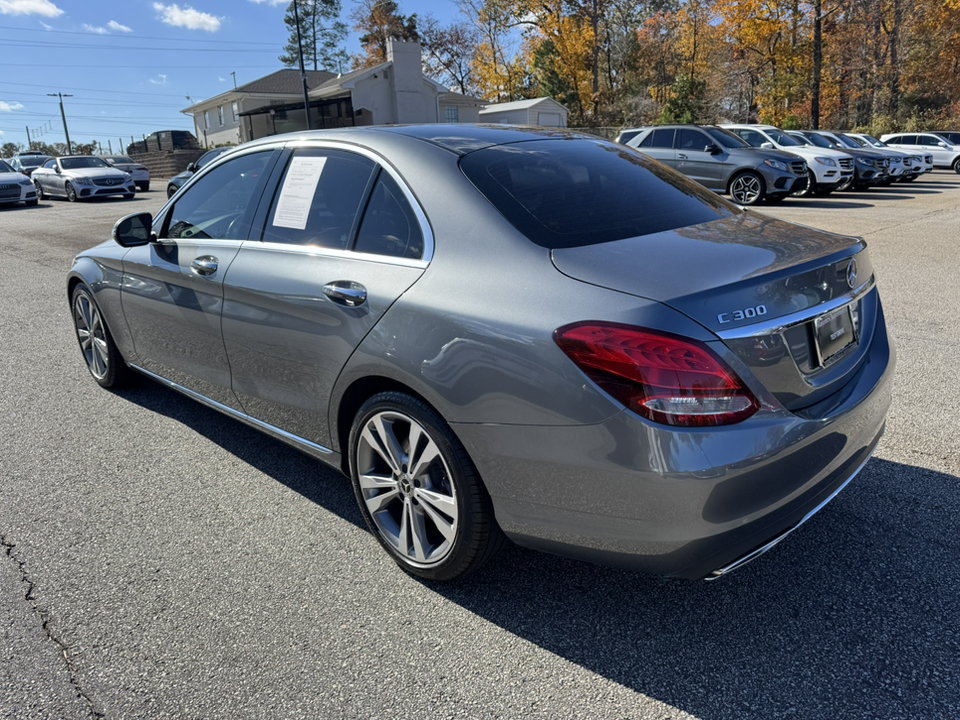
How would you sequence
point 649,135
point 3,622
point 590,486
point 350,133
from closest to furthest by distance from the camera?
1. point 590,486
2. point 3,622
3. point 350,133
4. point 649,135

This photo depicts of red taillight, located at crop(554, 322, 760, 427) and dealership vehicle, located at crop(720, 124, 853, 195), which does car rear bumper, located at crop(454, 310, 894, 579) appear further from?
dealership vehicle, located at crop(720, 124, 853, 195)

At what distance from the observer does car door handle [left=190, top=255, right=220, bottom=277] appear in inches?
138

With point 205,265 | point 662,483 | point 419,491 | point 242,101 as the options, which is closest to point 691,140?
point 205,265

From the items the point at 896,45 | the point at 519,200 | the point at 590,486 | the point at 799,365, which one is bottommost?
the point at 590,486

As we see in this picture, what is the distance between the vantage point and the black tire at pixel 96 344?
15.8ft

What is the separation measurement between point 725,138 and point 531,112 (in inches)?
1346

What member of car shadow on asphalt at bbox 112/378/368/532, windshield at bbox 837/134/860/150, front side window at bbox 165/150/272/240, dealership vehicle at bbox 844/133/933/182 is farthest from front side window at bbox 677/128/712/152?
front side window at bbox 165/150/272/240

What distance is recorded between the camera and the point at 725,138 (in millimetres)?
16516

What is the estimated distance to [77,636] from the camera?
8.39 ft

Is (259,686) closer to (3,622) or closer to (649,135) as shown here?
(3,622)

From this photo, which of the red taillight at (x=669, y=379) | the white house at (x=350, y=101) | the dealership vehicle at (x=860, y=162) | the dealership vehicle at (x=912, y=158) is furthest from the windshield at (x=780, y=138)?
the white house at (x=350, y=101)

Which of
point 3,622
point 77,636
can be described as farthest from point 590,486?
point 3,622

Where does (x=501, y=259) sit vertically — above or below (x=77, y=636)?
above

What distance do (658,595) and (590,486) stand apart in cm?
78
